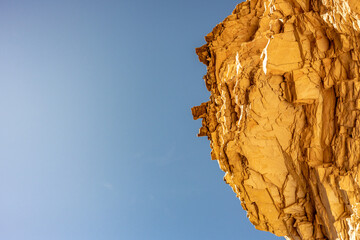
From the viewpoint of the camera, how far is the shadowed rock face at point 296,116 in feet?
41.4

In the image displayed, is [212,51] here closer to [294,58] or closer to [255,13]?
[255,13]

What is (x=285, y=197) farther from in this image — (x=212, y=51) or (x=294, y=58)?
(x=212, y=51)

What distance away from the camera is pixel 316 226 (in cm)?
1513

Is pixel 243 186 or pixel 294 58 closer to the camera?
pixel 294 58

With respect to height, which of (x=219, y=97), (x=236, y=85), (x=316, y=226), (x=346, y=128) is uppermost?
(x=219, y=97)

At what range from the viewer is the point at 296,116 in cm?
1516

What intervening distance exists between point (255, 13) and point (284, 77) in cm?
767

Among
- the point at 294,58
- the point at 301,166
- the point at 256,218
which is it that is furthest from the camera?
the point at 256,218

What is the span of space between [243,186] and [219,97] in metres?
8.64

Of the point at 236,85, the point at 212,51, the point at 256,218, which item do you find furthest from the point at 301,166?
the point at 212,51

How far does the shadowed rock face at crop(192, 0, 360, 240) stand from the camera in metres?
12.6

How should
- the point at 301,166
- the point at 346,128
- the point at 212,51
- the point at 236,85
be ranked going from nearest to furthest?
the point at 346,128, the point at 301,166, the point at 236,85, the point at 212,51

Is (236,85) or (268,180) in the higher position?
(236,85)

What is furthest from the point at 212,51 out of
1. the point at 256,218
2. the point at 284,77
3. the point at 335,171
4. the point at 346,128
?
the point at 256,218
